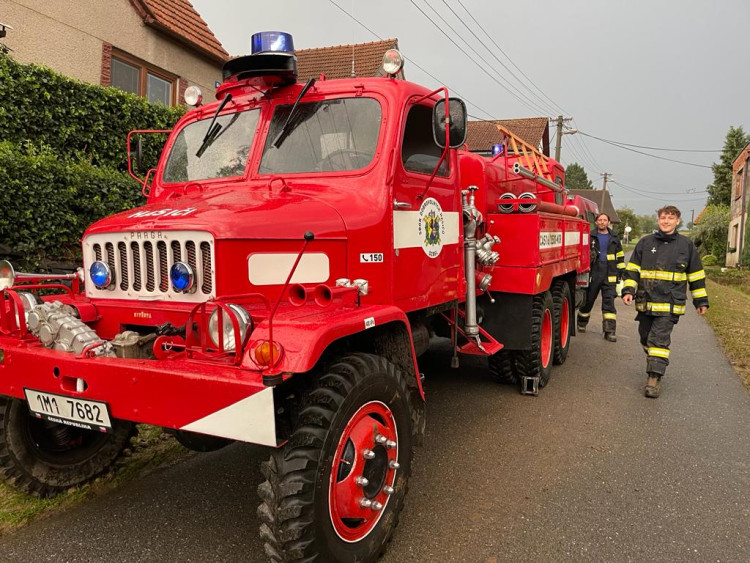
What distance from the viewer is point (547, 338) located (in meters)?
5.80

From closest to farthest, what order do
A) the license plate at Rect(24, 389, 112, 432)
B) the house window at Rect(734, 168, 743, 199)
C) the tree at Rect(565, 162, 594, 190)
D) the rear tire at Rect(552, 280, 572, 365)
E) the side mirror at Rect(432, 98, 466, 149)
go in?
1. the license plate at Rect(24, 389, 112, 432)
2. the side mirror at Rect(432, 98, 466, 149)
3. the rear tire at Rect(552, 280, 572, 365)
4. the house window at Rect(734, 168, 743, 199)
5. the tree at Rect(565, 162, 594, 190)

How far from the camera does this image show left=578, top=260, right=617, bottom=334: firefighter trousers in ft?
27.2

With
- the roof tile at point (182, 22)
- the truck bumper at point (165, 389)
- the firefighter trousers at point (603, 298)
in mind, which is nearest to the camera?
the truck bumper at point (165, 389)

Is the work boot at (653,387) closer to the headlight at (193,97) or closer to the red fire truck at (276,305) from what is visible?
the red fire truck at (276,305)

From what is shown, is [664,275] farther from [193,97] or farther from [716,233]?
[716,233]

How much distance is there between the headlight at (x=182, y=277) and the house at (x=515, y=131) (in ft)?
82.0

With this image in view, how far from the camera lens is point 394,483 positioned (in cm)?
270

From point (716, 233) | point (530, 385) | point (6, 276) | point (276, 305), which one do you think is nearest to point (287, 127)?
point (276, 305)

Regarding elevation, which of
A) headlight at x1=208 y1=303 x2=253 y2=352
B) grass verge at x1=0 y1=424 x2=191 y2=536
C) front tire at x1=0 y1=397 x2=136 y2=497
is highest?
headlight at x1=208 y1=303 x2=253 y2=352

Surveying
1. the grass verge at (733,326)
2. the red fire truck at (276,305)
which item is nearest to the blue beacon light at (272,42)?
the red fire truck at (276,305)

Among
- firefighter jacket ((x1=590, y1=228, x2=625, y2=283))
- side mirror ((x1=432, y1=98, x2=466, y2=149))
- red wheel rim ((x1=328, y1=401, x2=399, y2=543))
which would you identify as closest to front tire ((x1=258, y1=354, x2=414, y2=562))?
red wheel rim ((x1=328, y1=401, x2=399, y2=543))

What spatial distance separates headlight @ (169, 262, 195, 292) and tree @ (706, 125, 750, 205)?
190 ft

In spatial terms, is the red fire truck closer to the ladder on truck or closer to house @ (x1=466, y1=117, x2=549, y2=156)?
the ladder on truck

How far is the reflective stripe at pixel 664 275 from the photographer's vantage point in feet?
17.6
